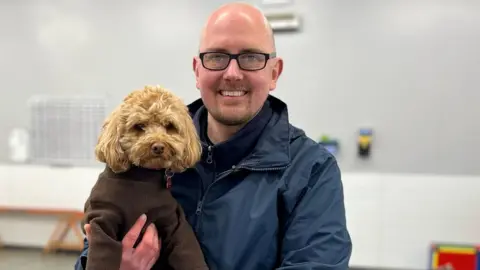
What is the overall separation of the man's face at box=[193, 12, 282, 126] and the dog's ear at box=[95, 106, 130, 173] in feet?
0.93

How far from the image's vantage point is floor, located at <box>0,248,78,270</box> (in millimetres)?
3651

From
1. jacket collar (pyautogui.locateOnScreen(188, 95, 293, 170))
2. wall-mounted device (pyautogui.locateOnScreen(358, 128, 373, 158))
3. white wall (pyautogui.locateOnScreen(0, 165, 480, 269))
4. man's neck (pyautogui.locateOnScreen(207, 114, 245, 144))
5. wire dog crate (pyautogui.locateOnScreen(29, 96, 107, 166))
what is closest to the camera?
jacket collar (pyautogui.locateOnScreen(188, 95, 293, 170))

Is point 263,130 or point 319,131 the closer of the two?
point 263,130

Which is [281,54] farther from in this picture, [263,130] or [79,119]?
[263,130]

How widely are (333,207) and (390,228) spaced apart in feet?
7.72

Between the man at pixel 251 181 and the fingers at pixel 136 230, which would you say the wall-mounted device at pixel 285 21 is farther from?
the fingers at pixel 136 230

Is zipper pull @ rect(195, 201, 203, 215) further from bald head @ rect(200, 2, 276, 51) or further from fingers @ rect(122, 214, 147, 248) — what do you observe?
bald head @ rect(200, 2, 276, 51)

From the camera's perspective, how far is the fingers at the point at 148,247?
3.57ft

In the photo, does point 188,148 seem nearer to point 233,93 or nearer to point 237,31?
point 233,93

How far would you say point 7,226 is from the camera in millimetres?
4062

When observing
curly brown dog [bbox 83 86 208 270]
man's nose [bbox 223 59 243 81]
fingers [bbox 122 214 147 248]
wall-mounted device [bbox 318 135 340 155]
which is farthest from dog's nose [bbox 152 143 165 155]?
wall-mounted device [bbox 318 135 340 155]

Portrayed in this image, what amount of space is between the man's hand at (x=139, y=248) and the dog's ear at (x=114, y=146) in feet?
0.48

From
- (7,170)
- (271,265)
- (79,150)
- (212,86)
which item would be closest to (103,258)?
(271,265)

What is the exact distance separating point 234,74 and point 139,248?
1.75ft
